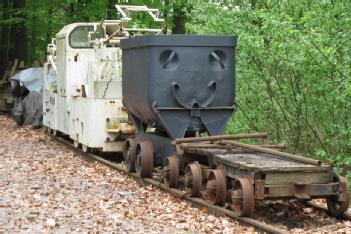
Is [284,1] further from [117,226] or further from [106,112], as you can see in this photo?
[117,226]

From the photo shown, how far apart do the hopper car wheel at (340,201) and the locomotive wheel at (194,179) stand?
1.96 metres

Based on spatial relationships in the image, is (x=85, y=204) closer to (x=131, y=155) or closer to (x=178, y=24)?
(x=131, y=155)

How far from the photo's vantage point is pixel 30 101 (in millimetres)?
24344

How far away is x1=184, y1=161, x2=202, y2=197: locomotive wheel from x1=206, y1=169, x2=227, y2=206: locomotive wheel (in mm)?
502

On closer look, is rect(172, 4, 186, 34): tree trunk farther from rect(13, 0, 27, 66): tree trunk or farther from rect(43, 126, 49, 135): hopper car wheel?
rect(13, 0, 27, 66): tree trunk

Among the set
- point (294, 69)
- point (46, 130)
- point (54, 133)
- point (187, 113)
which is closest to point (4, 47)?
point (46, 130)

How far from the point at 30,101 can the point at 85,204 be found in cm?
1473

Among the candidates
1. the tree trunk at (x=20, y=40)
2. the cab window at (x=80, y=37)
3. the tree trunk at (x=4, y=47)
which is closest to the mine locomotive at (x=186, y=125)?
the cab window at (x=80, y=37)

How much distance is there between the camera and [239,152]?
A: 1053 centimetres

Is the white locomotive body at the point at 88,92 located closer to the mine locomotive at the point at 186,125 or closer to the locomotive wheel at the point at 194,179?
the mine locomotive at the point at 186,125

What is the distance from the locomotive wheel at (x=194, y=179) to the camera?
1027 cm

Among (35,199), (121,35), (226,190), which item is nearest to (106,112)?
(121,35)

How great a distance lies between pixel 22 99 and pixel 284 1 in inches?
590

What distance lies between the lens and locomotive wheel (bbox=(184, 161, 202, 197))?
33.7ft
